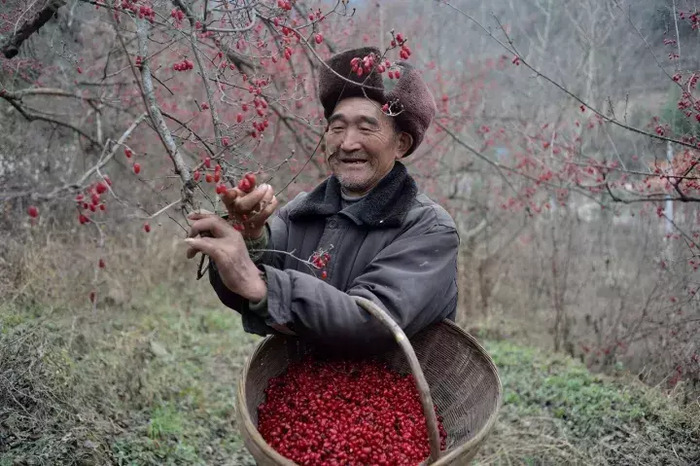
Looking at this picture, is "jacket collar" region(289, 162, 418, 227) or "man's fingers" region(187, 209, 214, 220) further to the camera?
"jacket collar" region(289, 162, 418, 227)

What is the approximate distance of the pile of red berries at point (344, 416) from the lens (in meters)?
1.82

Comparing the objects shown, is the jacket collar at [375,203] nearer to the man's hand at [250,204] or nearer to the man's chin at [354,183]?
the man's chin at [354,183]

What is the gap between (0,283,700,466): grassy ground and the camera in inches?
118

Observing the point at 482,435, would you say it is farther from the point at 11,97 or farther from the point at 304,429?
the point at 11,97

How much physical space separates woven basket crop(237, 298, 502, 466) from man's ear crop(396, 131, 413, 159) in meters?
0.79

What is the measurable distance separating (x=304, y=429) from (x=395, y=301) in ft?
1.81

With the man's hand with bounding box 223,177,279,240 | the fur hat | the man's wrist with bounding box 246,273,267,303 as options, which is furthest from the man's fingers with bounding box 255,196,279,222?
the fur hat

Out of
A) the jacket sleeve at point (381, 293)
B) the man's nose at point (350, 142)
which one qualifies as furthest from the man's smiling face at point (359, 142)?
the jacket sleeve at point (381, 293)

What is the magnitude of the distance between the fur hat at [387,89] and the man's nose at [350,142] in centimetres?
17

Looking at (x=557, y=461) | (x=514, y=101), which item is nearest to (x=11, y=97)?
(x=557, y=461)

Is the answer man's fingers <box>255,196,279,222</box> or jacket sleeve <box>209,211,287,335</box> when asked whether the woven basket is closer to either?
jacket sleeve <box>209,211,287,335</box>

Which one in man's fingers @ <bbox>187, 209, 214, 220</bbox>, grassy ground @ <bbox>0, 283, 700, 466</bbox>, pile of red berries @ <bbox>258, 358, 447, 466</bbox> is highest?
man's fingers @ <bbox>187, 209, 214, 220</bbox>

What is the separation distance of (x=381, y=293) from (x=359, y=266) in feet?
1.02

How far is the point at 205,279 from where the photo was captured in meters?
7.21
